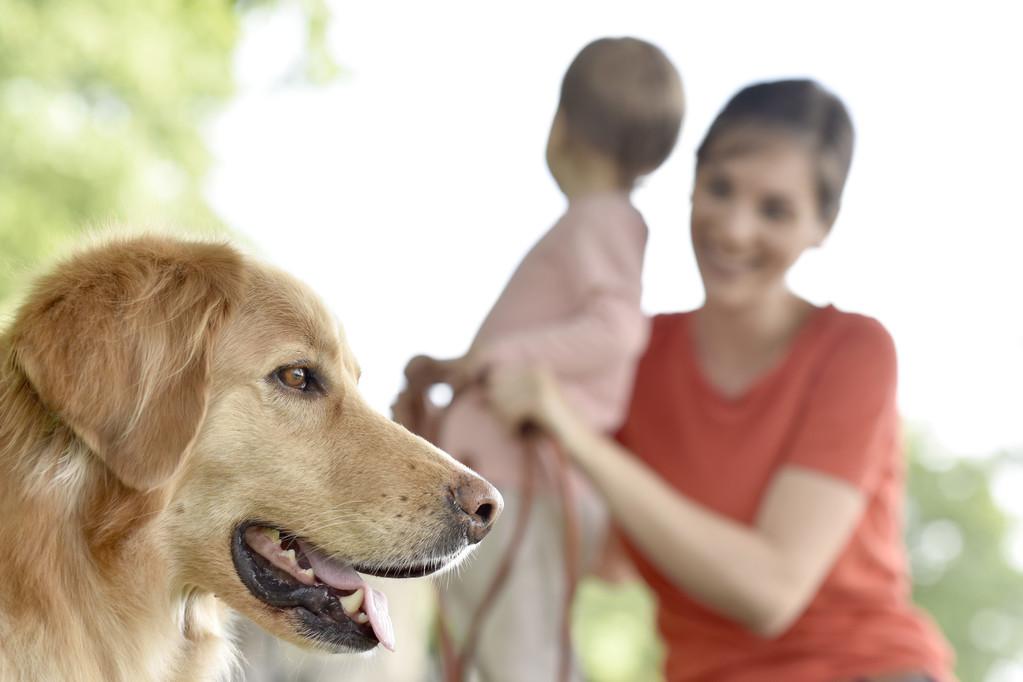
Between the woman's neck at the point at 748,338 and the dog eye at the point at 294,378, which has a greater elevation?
the woman's neck at the point at 748,338

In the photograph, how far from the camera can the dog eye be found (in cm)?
165

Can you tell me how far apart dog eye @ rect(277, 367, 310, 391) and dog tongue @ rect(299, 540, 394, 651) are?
239 millimetres

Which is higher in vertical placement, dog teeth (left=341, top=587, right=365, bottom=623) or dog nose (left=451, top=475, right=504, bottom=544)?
dog nose (left=451, top=475, right=504, bottom=544)

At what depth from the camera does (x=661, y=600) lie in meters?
2.59

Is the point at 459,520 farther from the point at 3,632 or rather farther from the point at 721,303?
the point at 721,303

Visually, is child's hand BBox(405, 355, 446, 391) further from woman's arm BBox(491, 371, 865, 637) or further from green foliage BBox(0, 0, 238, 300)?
green foliage BBox(0, 0, 238, 300)

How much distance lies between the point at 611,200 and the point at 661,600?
961 mm

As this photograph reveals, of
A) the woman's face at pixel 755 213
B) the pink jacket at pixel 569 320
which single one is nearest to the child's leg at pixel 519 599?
the pink jacket at pixel 569 320

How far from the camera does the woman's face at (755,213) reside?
2482mm

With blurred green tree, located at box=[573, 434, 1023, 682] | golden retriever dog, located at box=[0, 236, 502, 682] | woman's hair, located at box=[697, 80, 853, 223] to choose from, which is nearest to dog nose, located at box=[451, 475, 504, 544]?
golden retriever dog, located at box=[0, 236, 502, 682]

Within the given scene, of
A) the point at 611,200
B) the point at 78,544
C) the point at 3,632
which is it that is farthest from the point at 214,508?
the point at 611,200

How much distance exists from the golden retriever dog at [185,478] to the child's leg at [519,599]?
2.33 feet

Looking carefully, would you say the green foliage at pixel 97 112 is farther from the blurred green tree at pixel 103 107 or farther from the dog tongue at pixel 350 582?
the dog tongue at pixel 350 582

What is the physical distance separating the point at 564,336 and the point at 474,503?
85cm
